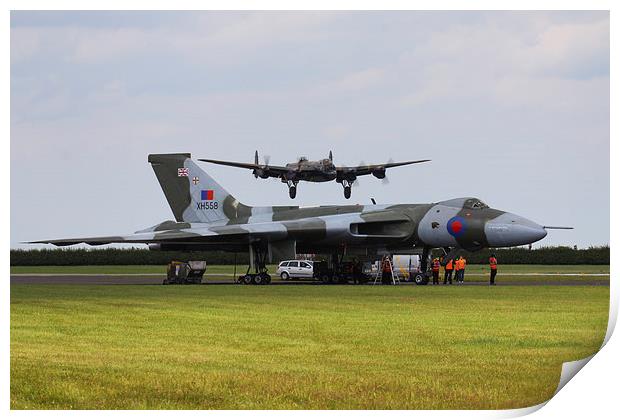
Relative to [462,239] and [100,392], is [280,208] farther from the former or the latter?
[100,392]

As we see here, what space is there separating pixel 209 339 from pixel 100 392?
5.75 meters

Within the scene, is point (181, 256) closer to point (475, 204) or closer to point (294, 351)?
point (475, 204)

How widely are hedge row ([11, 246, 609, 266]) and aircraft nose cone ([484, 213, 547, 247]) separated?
3433 centimetres

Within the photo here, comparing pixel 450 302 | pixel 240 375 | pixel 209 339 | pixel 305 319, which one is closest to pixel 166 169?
pixel 450 302

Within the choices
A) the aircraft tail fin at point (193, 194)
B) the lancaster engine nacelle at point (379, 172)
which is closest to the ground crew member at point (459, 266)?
the aircraft tail fin at point (193, 194)

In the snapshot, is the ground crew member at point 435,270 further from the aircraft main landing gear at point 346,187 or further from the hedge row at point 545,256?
the hedge row at point 545,256

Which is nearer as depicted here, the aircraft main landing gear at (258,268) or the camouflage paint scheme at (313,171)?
the aircraft main landing gear at (258,268)

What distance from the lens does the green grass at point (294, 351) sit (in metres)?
14.0

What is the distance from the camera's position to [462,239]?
45.2 m

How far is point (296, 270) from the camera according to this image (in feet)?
191

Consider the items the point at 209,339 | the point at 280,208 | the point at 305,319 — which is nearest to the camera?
the point at 209,339

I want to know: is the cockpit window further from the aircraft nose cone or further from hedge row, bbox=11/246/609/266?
hedge row, bbox=11/246/609/266

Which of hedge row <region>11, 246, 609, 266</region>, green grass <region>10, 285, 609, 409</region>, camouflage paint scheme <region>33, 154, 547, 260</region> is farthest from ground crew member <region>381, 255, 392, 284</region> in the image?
hedge row <region>11, 246, 609, 266</region>

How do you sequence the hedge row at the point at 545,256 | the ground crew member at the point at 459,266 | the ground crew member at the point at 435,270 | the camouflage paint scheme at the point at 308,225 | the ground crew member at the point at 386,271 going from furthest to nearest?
1. the hedge row at the point at 545,256
2. the ground crew member at the point at 459,266
3. the ground crew member at the point at 386,271
4. the ground crew member at the point at 435,270
5. the camouflage paint scheme at the point at 308,225
